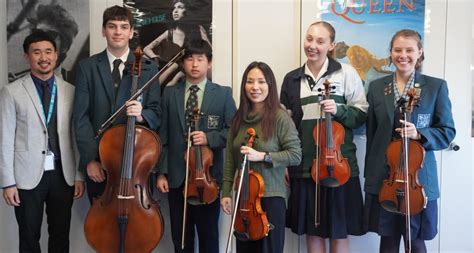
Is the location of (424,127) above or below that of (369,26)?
below

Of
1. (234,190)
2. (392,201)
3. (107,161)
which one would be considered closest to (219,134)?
(234,190)

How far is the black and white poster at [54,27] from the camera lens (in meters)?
3.01

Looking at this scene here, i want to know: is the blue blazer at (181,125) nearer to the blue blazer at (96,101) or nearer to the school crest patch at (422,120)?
the blue blazer at (96,101)

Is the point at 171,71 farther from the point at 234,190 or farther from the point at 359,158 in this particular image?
the point at 359,158

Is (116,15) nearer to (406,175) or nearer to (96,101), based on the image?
(96,101)

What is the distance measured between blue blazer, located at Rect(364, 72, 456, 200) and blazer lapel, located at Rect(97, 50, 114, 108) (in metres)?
1.56

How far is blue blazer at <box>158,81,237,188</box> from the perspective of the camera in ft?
8.71

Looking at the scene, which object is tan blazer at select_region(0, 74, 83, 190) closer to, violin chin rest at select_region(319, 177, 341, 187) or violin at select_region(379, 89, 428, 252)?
violin chin rest at select_region(319, 177, 341, 187)

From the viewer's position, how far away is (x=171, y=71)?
3020 millimetres

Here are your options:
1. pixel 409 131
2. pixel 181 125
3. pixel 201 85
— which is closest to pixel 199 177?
pixel 181 125

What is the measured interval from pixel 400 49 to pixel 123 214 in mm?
1772

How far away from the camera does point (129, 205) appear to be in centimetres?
224

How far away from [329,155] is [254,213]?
58 centimetres

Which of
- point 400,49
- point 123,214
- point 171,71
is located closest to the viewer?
point 123,214
